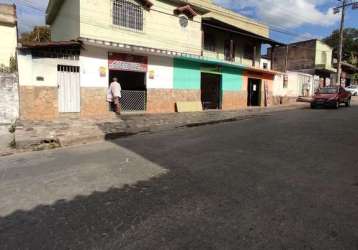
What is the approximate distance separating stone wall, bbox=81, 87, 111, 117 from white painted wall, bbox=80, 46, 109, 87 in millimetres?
287

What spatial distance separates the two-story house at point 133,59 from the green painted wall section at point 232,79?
0.07m

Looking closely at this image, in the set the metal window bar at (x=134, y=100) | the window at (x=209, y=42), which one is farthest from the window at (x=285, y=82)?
the metal window bar at (x=134, y=100)

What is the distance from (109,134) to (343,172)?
736 cm

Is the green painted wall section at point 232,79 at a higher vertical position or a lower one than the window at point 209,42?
lower

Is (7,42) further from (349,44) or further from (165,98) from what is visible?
(349,44)

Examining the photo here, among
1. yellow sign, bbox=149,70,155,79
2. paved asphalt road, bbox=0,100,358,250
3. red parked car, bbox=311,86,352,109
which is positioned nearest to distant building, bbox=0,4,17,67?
yellow sign, bbox=149,70,155,79

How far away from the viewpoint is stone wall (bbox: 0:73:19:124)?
40.7ft

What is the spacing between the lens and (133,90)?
665 inches

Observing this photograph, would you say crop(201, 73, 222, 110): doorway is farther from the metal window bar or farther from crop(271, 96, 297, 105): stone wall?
crop(271, 96, 297, 105): stone wall

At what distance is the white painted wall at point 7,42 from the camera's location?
57.7ft

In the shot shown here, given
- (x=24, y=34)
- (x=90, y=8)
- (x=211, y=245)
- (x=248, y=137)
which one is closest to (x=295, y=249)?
(x=211, y=245)

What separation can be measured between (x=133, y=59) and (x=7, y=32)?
26.9 ft

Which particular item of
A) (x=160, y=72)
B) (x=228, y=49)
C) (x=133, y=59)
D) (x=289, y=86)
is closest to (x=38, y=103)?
(x=133, y=59)

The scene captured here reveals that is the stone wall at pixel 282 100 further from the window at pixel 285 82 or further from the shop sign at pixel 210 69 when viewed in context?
the shop sign at pixel 210 69
